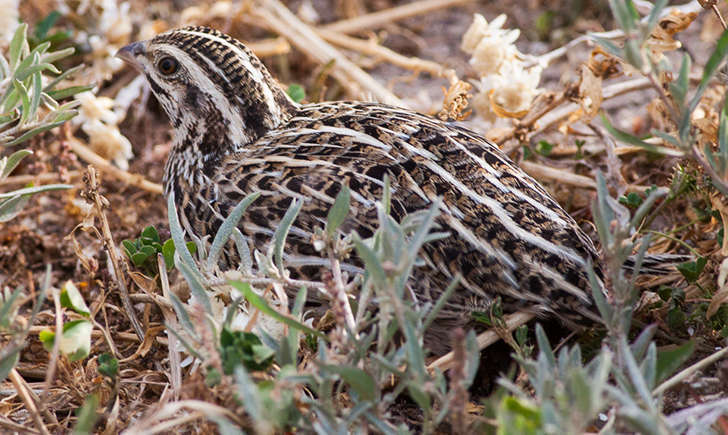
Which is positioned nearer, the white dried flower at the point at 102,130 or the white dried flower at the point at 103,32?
the white dried flower at the point at 102,130

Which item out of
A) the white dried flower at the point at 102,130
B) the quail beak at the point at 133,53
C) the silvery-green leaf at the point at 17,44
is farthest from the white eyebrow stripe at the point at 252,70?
the white dried flower at the point at 102,130

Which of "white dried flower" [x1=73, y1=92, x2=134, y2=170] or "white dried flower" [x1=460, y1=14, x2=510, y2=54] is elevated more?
"white dried flower" [x1=460, y1=14, x2=510, y2=54]

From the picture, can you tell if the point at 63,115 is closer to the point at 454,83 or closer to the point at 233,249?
the point at 233,249

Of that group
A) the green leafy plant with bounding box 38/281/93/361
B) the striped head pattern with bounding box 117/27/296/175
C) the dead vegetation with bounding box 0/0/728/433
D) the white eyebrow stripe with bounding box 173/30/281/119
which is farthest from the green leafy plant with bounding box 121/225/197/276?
the white eyebrow stripe with bounding box 173/30/281/119

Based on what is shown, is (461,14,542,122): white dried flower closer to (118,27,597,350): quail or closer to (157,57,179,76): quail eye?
(118,27,597,350): quail

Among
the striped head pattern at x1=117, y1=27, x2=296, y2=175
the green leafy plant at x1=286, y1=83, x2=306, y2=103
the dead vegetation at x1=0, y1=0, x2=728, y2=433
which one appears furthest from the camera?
the green leafy plant at x1=286, y1=83, x2=306, y2=103

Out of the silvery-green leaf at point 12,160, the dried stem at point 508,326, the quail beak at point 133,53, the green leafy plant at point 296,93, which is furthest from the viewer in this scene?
the green leafy plant at point 296,93

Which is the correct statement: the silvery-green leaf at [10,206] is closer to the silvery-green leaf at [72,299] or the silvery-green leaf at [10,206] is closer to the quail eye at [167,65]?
the silvery-green leaf at [72,299]

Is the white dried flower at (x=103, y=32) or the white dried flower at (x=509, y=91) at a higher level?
the white dried flower at (x=103, y=32)
